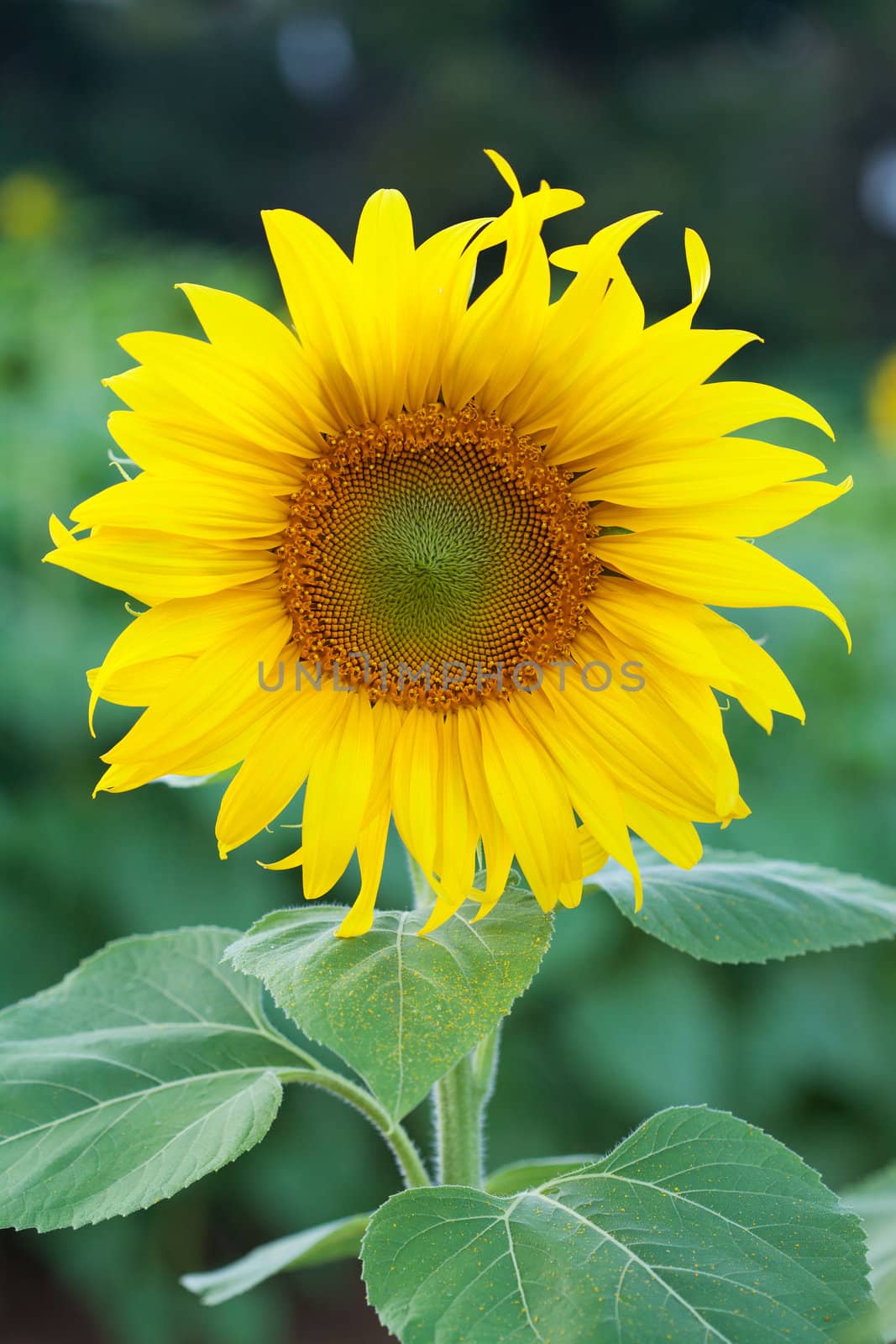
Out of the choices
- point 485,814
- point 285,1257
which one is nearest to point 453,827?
point 485,814

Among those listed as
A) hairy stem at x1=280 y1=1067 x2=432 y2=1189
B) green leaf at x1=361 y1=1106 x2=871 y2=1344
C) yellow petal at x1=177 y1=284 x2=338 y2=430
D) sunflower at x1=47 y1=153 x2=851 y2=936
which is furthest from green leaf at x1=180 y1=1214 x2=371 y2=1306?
yellow petal at x1=177 y1=284 x2=338 y2=430

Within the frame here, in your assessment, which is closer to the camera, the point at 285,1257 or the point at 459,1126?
the point at 459,1126

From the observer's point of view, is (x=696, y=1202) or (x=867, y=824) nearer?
(x=696, y=1202)

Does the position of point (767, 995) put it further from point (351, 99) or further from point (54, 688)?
point (351, 99)

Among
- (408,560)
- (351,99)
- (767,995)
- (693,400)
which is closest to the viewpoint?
(693,400)

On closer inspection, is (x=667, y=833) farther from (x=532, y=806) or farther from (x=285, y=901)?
(x=285, y=901)

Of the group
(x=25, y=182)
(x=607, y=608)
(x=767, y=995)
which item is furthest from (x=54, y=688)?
(x=25, y=182)

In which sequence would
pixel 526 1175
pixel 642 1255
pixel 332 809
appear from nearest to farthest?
pixel 642 1255, pixel 332 809, pixel 526 1175
